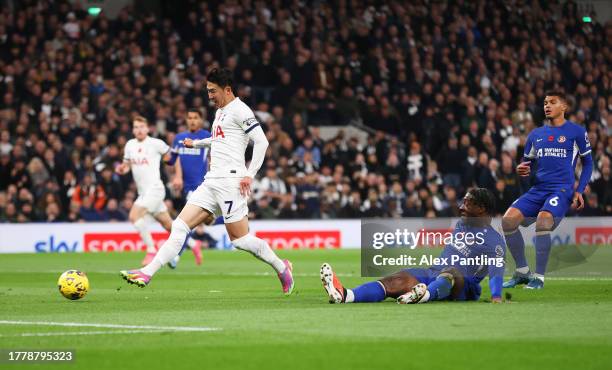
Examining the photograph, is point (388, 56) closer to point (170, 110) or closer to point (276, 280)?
point (170, 110)

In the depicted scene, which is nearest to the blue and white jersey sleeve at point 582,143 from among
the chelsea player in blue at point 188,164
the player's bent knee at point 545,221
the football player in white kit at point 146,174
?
the player's bent knee at point 545,221

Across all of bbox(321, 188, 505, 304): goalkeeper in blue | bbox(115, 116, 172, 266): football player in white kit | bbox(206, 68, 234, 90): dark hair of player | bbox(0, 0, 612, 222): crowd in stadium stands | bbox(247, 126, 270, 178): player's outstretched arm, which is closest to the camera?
bbox(321, 188, 505, 304): goalkeeper in blue

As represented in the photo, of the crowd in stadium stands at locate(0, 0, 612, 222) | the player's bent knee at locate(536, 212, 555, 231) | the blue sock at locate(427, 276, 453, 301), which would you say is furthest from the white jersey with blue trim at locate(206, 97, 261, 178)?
the crowd in stadium stands at locate(0, 0, 612, 222)

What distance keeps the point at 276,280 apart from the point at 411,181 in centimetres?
1291

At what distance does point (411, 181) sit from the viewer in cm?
2952

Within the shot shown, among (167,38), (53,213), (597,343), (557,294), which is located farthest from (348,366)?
(167,38)

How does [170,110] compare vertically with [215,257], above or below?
above

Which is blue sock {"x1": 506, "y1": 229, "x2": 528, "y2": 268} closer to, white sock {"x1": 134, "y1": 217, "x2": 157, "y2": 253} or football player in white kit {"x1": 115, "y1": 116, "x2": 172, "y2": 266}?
football player in white kit {"x1": 115, "y1": 116, "x2": 172, "y2": 266}

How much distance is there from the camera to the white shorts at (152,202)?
21.0m

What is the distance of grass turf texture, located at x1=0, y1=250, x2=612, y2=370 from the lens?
7641 millimetres

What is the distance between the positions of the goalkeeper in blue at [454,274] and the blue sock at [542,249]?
114 inches

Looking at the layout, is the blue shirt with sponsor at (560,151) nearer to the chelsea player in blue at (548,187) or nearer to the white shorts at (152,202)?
the chelsea player in blue at (548,187)

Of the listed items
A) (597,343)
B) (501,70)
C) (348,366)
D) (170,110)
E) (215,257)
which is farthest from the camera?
(501,70)

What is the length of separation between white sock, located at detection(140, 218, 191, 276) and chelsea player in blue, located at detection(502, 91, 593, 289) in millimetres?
4147
